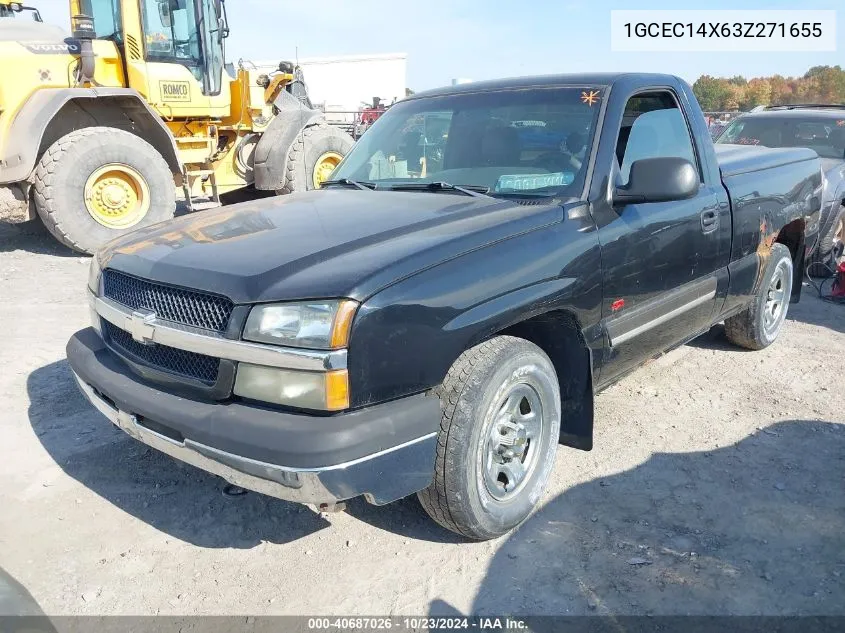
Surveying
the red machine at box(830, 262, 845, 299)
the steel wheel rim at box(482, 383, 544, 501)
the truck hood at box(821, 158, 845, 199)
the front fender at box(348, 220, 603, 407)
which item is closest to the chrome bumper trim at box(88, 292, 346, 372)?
the front fender at box(348, 220, 603, 407)

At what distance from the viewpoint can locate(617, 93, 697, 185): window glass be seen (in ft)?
11.6

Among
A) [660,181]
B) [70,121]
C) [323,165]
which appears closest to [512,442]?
[660,181]

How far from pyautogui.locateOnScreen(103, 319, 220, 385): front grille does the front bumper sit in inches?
3.9

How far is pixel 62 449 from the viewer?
11.9 ft

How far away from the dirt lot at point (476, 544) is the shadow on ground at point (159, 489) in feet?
0.03

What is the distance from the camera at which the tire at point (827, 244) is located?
7.34 meters

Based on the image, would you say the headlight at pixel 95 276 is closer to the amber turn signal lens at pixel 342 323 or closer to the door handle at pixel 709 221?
the amber turn signal lens at pixel 342 323

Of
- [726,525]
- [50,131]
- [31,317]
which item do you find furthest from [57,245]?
[726,525]

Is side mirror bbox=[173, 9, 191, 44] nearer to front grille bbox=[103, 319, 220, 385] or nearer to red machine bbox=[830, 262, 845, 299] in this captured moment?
front grille bbox=[103, 319, 220, 385]

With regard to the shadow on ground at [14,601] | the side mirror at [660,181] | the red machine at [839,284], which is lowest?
the red machine at [839,284]

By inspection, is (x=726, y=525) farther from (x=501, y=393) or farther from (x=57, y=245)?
(x=57, y=245)

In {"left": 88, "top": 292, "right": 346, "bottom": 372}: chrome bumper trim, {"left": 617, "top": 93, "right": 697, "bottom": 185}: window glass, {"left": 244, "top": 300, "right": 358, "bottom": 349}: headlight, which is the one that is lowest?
{"left": 88, "top": 292, "right": 346, "bottom": 372}: chrome bumper trim

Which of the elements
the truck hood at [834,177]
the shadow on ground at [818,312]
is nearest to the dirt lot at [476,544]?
the shadow on ground at [818,312]

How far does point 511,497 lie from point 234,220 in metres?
1.74
